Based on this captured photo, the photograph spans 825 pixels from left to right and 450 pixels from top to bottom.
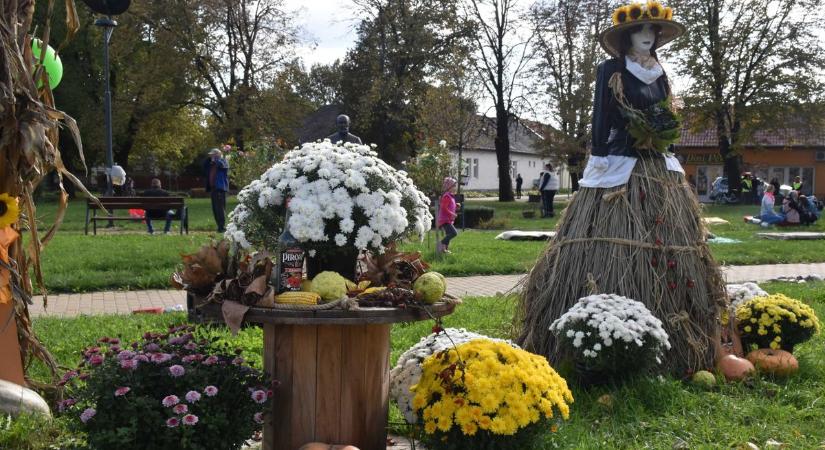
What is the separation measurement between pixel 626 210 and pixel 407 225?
217 centimetres

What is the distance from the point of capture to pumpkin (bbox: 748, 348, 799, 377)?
5301 millimetres

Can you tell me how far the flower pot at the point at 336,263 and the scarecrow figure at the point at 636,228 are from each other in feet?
6.74

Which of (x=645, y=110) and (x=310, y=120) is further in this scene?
(x=310, y=120)

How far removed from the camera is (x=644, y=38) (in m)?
5.64

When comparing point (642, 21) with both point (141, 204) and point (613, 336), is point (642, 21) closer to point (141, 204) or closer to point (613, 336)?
point (613, 336)

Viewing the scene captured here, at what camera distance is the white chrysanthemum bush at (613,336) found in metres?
4.54

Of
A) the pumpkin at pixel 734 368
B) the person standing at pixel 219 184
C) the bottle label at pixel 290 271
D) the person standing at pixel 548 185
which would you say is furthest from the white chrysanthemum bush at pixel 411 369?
the person standing at pixel 548 185

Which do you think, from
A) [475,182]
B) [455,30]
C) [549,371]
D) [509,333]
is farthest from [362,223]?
[475,182]

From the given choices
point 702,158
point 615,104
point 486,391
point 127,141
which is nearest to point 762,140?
point 702,158

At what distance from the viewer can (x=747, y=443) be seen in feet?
12.8

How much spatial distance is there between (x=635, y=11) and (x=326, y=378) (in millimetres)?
3699

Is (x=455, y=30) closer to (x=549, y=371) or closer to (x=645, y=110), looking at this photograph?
(x=645, y=110)

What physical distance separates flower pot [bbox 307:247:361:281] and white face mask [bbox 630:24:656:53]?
10.1 ft

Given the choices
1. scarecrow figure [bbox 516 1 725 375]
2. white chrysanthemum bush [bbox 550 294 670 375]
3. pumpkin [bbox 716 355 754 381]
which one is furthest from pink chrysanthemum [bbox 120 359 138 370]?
pumpkin [bbox 716 355 754 381]
